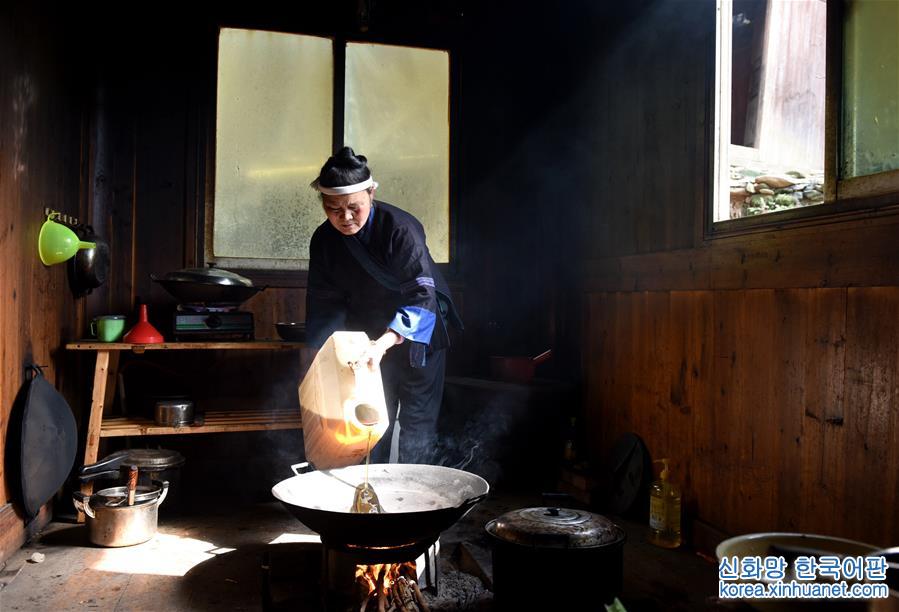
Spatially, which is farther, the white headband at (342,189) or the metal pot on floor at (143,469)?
the metal pot on floor at (143,469)

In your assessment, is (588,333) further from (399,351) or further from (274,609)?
(274,609)

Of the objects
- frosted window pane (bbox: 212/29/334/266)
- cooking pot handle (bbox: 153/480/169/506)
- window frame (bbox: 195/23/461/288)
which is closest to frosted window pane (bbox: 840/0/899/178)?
window frame (bbox: 195/23/461/288)

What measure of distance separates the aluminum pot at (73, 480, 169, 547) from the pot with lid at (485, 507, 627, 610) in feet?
6.60

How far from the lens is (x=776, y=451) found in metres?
3.09

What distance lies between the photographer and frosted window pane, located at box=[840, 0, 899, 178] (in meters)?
2.57

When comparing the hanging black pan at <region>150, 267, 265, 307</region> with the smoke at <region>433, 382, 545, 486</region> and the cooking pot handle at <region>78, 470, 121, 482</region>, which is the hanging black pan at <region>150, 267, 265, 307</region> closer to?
the cooking pot handle at <region>78, 470, 121, 482</region>

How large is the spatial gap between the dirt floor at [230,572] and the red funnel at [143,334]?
3.50 ft

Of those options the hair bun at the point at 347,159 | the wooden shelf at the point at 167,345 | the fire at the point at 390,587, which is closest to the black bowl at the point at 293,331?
the wooden shelf at the point at 167,345

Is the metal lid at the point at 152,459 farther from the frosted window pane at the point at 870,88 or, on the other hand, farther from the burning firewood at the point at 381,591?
the frosted window pane at the point at 870,88

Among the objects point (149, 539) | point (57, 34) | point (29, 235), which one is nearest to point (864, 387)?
point (149, 539)

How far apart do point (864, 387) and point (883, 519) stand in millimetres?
491

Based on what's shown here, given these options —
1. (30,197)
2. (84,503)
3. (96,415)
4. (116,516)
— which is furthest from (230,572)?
(30,197)

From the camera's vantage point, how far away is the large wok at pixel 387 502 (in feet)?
7.55

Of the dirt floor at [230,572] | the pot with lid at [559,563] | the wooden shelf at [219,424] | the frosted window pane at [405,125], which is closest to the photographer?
the pot with lid at [559,563]
